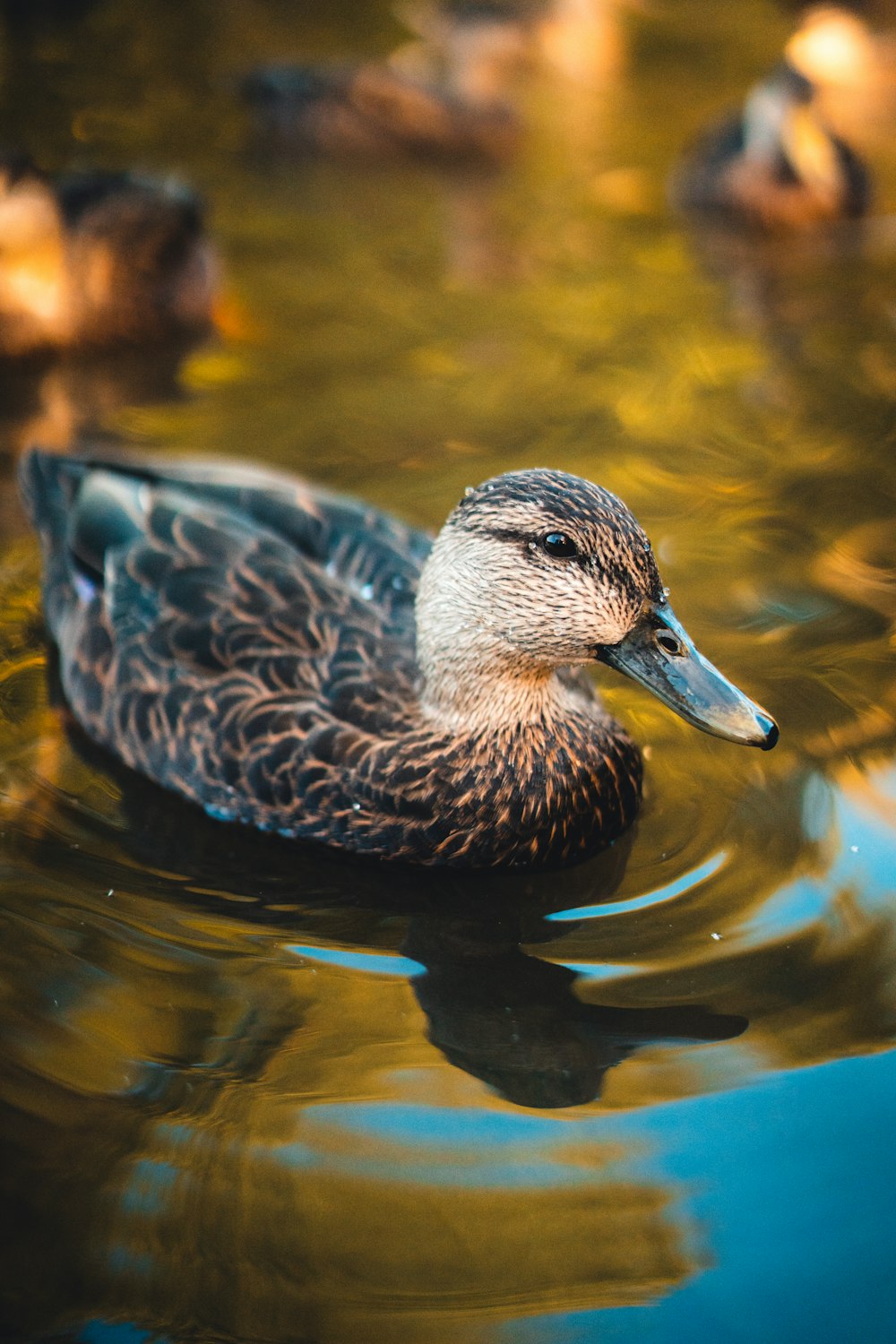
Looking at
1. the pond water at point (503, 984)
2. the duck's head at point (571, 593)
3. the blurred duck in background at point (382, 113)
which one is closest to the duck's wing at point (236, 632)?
the pond water at point (503, 984)

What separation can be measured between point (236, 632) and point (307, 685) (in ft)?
0.96

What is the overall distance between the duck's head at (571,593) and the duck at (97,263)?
4292 millimetres

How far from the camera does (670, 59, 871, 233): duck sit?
9.21 metres

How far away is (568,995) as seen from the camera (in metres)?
3.91

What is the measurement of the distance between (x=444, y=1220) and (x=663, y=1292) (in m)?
0.48

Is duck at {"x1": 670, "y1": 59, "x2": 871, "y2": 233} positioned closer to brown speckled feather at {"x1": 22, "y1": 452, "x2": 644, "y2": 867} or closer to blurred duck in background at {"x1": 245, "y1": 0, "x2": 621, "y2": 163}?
blurred duck in background at {"x1": 245, "y1": 0, "x2": 621, "y2": 163}

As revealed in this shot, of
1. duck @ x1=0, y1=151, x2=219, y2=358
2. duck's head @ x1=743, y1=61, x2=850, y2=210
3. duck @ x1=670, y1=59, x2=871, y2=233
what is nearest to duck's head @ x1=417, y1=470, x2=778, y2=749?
duck @ x1=0, y1=151, x2=219, y2=358

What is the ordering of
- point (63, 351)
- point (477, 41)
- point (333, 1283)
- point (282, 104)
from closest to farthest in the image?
1. point (333, 1283)
2. point (63, 351)
3. point (282, 104)
4. point (477, 41)

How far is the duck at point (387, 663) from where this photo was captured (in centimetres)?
400

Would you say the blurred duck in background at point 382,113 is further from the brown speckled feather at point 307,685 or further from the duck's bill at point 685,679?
the duck's bill at point 685,679

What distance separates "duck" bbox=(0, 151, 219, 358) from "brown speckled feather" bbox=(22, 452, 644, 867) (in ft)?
9.32

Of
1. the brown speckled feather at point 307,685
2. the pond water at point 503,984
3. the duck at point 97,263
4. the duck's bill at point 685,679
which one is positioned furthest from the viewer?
the duck at point 97,263

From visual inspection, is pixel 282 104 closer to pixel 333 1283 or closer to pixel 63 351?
pixel 63 351

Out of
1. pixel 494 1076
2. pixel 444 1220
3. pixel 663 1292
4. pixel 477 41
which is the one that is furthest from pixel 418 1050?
pixel 477 41
